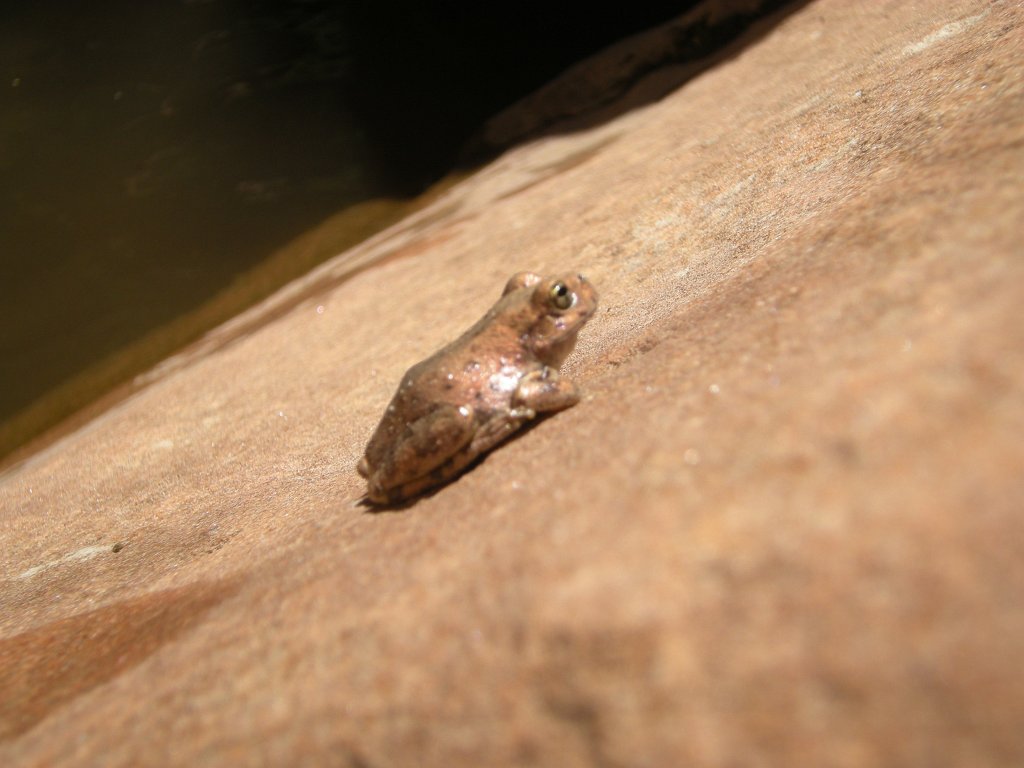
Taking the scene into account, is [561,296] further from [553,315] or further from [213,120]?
[213,120]

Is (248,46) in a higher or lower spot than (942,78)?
higher

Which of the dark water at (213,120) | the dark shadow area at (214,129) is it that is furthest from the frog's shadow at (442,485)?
the dark water at (213,120)

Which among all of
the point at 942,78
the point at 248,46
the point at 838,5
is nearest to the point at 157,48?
the point at 248,46

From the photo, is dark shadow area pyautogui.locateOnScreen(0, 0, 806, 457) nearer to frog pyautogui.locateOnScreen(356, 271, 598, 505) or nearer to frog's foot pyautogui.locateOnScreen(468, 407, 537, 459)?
frog pyautogui.locateOnScreen(356, 271, 598, 505)

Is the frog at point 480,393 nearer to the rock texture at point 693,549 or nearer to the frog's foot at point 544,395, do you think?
the frog's foot at point 544,395

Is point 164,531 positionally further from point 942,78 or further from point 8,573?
point 942,78

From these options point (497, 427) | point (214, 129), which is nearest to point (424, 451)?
point (497, 427)
